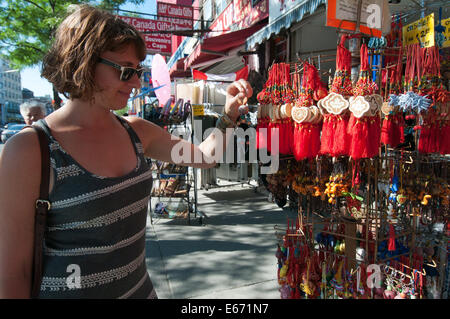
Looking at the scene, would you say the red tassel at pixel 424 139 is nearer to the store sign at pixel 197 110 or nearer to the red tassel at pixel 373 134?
the red tassel at pixel 373 134

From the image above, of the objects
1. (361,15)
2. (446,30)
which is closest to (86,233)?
(361,15)

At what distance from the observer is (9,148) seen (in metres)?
0.88

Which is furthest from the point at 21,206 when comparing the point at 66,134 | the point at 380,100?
the point at 380,100

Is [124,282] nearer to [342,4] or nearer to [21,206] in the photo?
[21,206]

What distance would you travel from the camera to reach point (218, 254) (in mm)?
3736

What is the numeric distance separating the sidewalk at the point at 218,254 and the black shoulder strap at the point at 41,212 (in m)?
2.10

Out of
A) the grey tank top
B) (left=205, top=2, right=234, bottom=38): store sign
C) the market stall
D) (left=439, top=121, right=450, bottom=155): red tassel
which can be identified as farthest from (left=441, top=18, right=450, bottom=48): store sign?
(left=205, top=2, right=234, bottom=38): store sign

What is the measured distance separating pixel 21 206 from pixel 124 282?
445 mm

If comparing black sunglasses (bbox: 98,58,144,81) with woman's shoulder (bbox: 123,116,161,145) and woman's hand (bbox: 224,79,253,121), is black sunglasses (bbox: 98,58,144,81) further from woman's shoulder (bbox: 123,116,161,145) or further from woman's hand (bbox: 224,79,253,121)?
woman's hand (bbox: 224,79,253,121)

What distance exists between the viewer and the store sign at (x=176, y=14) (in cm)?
848

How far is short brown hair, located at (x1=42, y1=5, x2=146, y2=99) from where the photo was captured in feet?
3.27

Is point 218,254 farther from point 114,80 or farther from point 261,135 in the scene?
point 114,80

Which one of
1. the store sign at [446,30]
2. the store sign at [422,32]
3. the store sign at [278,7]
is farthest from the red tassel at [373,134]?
the store sign at [278,7]

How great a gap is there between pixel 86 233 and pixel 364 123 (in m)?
1.46
